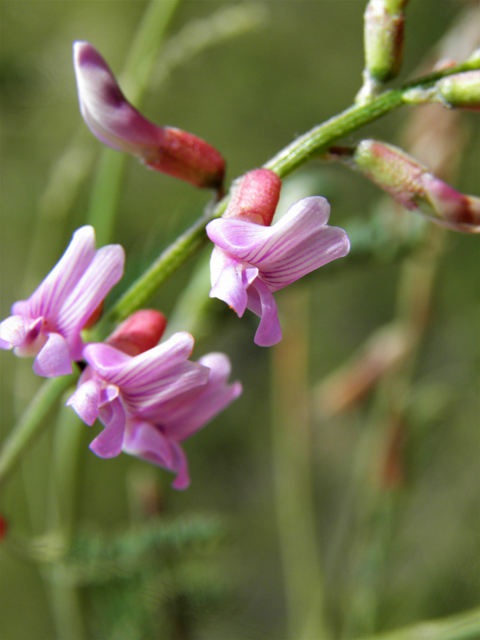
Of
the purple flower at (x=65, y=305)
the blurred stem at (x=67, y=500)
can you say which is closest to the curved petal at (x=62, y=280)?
the purple flower at (x=65, y=305)

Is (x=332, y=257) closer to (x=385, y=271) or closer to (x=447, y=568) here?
(x=447, y=568)

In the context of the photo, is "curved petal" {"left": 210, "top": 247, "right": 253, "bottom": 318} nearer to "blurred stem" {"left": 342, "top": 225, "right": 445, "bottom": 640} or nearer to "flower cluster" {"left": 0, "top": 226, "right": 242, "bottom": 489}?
"flower cluster" {"left": 0, "top": 226, "right": 242, "bottom": 489}

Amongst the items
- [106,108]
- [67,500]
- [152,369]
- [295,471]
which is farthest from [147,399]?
[295,471]

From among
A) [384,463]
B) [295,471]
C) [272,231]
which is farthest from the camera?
[295,471]

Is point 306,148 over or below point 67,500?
over

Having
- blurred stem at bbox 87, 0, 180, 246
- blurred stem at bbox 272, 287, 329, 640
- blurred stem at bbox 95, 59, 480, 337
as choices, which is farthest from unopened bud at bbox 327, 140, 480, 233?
blurred stem at bbox 272, 287, 329, 640

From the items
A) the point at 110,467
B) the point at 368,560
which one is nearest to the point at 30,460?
the point at 368,560

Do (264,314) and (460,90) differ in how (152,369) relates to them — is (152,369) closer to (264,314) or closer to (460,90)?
(264,314)
